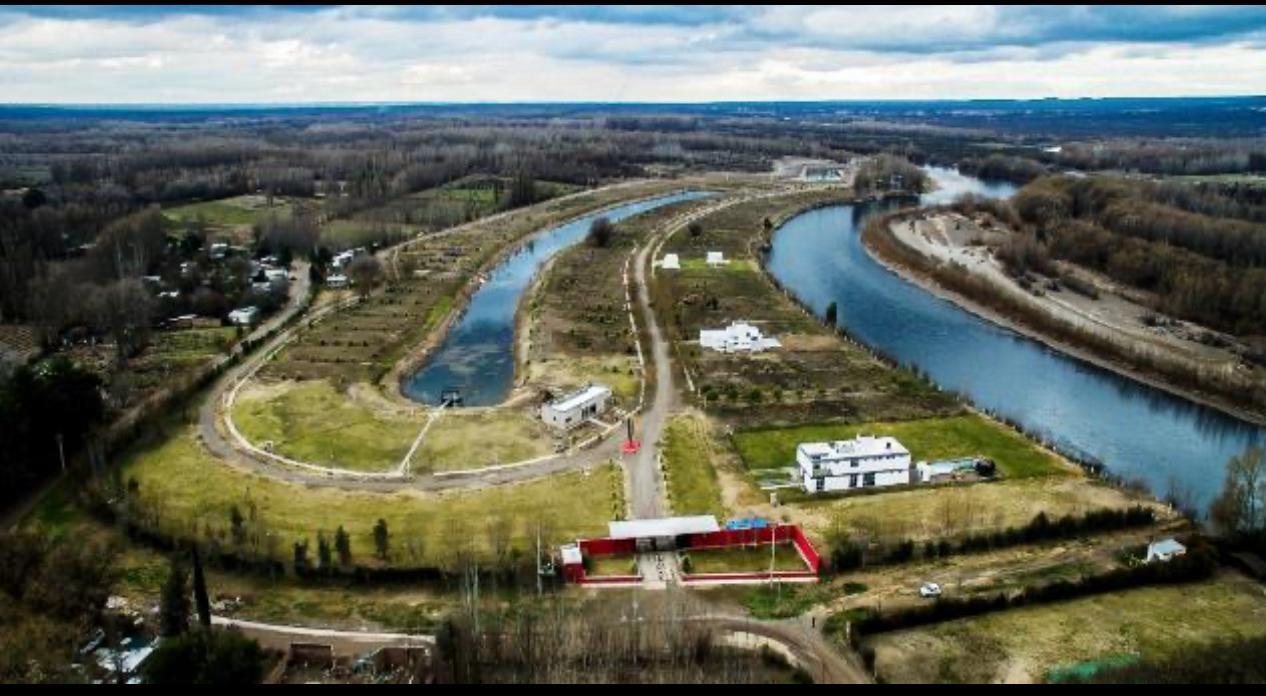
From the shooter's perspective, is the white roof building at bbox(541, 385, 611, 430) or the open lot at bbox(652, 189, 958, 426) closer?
the white roof building at bbox(541, 385, 611, 430)

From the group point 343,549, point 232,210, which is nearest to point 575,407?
point 343,549

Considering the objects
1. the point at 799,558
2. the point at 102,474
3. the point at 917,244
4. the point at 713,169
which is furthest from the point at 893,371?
the point at 713,169

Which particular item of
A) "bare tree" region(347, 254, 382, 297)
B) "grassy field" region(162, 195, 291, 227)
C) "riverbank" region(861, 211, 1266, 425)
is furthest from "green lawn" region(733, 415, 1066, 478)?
"grassy field" region(162, 195, 291, 227)

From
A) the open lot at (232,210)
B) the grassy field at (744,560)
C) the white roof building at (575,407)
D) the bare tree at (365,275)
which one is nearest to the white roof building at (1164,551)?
the grassy field at (744,560)

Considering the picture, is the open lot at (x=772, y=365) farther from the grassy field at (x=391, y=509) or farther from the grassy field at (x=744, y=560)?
the grassy field at (x=744, y=560)

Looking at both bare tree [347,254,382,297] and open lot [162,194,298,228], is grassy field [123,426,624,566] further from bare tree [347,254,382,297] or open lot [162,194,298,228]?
open lot [162,194,298,228]

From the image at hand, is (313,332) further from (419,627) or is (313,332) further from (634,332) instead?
(419,627)
